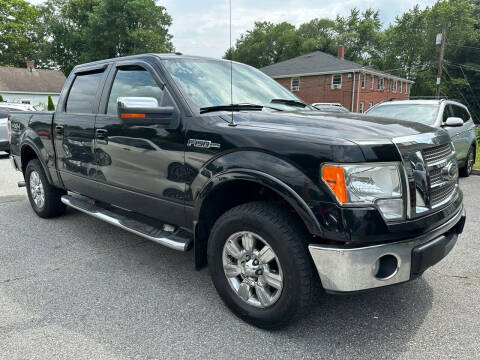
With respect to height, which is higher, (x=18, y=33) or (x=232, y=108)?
(x=18, y=33)

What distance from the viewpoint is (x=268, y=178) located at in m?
2.36

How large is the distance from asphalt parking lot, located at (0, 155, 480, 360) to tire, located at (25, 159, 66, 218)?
3.49ft

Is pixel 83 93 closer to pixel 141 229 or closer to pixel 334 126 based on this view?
pixel 141 229

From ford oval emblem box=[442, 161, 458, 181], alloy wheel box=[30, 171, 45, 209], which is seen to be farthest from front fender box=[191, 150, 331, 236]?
alloy wheel box=[30, 171, 45, 209]

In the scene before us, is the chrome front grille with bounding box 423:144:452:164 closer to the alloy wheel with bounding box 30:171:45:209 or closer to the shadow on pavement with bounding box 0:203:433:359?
the shadow on pavement with bounding box 0:203:433:359

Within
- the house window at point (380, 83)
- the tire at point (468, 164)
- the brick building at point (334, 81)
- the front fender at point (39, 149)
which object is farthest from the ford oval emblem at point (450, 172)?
the house window at point (380, 83)

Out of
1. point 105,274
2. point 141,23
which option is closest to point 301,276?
point 105,274

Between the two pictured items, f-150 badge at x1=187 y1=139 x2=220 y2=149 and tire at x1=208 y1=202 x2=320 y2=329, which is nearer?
tire at x1=208 y1=202 x2=320 y2=329

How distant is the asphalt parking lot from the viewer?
2398 millimetres

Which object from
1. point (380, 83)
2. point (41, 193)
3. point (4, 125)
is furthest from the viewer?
point (380, 83)

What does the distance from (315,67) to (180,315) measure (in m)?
38.5

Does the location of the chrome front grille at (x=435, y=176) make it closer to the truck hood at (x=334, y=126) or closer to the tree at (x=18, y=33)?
the truck hood at (x=334, y=126)

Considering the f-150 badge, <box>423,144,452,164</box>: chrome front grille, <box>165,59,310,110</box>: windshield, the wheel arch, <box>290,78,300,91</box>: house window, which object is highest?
<box>290,78,300,91</box>: house window

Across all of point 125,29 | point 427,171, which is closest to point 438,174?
point 427,171
